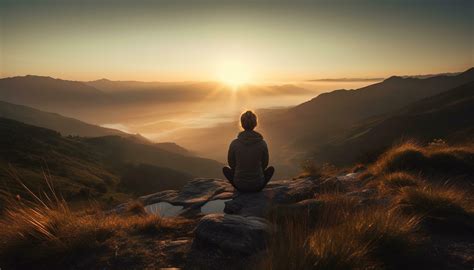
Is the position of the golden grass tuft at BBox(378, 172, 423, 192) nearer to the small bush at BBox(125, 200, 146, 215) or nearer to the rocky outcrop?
the rocky outcrop

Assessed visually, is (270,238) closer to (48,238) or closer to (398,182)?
(48,238)

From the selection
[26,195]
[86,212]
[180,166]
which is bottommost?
[180,166]

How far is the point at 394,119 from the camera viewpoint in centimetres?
15750

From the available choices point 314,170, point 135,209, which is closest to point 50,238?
point 135,209

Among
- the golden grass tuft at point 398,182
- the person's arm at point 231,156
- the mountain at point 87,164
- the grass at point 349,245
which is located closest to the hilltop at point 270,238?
the grass at point 349,245

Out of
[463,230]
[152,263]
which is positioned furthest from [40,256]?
[463,230]

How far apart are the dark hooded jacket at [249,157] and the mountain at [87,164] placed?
95.1ft

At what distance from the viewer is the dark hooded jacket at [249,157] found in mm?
9891

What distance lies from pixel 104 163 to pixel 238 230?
115231 mm

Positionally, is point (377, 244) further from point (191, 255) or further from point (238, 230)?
point (191, 255)

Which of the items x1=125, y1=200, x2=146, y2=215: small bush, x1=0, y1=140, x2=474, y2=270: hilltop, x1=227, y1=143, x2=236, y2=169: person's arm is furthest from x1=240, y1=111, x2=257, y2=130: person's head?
x1=125, y1=200, x2=146, y2=215: small bush

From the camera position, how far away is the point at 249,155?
990 centimetres

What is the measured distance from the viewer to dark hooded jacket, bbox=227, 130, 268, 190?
9.89 meters

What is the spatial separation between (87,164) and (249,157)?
326 ft
